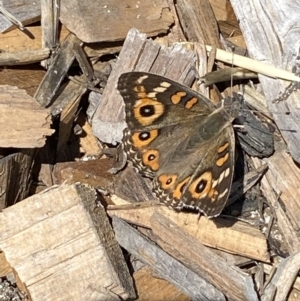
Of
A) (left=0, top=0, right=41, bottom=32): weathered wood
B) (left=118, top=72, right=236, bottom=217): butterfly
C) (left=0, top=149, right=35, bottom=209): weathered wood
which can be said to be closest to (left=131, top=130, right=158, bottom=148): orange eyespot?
(left=118, top=72, right=236, bottom=217): butterfly

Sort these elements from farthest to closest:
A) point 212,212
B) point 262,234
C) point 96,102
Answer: point 96,102 < point 262,234 < point 212,212

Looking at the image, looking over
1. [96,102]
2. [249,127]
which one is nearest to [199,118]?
[249,127]

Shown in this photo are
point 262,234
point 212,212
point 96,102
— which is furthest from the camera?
point 96,102

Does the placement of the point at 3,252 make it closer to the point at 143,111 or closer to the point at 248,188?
the point at 143,111

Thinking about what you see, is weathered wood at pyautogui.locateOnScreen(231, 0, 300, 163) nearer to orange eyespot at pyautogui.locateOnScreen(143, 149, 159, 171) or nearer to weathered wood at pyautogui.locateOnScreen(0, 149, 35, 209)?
orange eyespot at pyautogui.locateOnScreen(143, 149, 159, 171)

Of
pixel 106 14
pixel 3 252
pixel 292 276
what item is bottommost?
pixel 3 252

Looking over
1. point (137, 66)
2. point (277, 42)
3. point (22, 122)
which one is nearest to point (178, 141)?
point (137, 66)

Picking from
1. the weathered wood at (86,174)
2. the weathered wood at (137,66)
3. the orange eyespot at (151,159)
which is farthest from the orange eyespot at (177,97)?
the weathered wood at (86,174)
